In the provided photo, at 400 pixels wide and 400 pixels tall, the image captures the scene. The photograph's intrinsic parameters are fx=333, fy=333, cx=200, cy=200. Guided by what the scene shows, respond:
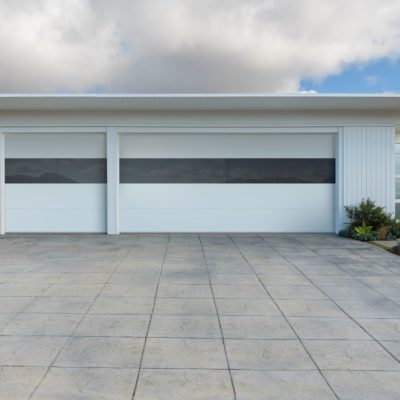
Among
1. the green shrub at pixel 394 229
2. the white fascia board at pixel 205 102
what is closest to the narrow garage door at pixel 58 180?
the white fascia board at pixel 205 102

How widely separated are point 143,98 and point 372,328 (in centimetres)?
659

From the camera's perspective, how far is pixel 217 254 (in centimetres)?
659

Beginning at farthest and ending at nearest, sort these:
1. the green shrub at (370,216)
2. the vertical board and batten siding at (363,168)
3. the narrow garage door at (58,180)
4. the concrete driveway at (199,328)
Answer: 1. the narrow garage door at (58,180)
2. the vertical board and batten siding at (363,168)
3. the green shrub at (370,216)
4. the concrete driveway at (199,328)

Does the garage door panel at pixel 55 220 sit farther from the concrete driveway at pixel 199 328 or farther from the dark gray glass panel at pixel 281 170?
the dark gray glass panel at pixel 281 170

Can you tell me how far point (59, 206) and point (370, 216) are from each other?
328 inches

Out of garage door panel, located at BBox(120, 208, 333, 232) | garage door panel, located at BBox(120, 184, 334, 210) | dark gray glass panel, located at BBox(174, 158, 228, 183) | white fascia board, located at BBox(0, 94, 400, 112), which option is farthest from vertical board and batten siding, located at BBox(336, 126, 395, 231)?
dark gray glass panel, located at BBox(174, 158, 228, 183)

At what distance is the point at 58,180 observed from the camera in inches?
365

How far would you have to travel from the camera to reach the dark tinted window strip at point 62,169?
30.4 ft

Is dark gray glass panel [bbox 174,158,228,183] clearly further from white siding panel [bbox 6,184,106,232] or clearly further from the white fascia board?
white siding panel [bbox 6,184,106,232]

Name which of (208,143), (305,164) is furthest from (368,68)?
(208,143)

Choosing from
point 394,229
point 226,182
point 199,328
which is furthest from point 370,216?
point 199,328

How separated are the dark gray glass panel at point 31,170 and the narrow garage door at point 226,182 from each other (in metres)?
1.98

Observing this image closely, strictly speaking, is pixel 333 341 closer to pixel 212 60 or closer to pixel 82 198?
pixel 82 198

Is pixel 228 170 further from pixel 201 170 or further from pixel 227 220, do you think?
pixel 227 220
